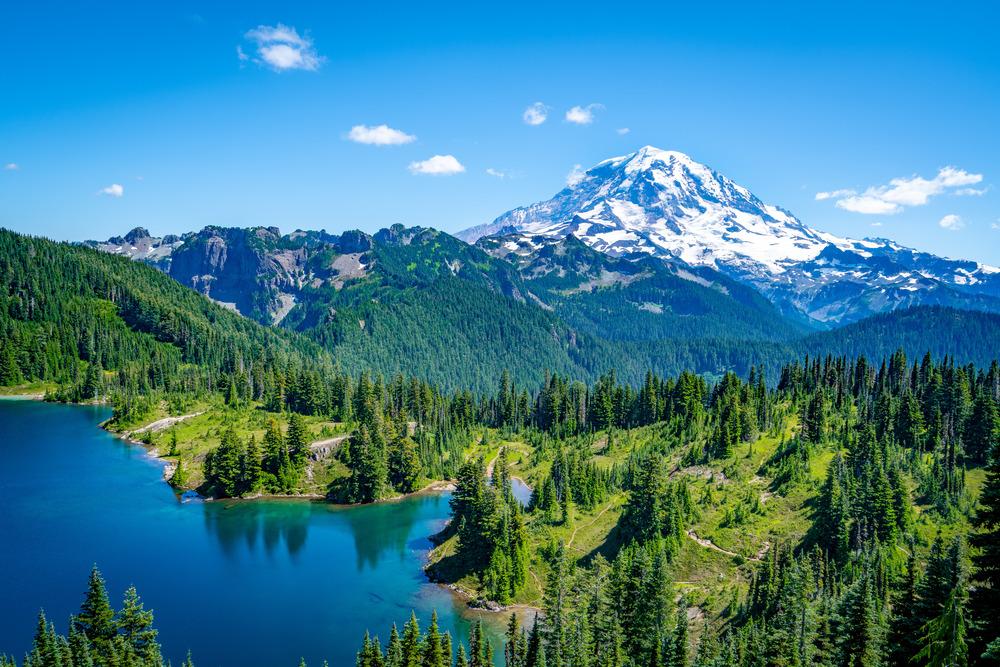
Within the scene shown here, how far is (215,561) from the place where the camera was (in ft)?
380

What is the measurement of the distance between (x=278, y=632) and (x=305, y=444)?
67.3 metres

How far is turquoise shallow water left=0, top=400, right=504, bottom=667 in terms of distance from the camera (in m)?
91.0

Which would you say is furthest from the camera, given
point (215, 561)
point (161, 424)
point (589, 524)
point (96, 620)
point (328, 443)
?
point (161, 424)

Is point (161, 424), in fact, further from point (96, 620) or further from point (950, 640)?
point (950, 640)

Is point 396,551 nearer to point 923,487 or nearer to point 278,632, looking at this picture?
point 278,632

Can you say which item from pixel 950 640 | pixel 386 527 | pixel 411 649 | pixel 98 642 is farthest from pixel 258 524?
pixel 950 640

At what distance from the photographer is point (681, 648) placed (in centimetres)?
6016

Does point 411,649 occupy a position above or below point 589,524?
below

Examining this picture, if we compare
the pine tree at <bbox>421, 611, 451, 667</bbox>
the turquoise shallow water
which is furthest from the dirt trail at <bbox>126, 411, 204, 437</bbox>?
the pine tree at <bbox>421, 611, 451, 667</bbox>

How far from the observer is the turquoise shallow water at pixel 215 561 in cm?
9100

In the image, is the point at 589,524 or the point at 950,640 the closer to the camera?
the point at 950,640

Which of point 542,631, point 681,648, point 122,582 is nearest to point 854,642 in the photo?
point 681,648

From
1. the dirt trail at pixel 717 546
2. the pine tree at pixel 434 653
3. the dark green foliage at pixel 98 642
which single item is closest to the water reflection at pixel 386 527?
the dark green foliage at pixel 98 642

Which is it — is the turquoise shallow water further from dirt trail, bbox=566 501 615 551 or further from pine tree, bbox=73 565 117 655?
dirt trail, bbox=566 501 615 551
